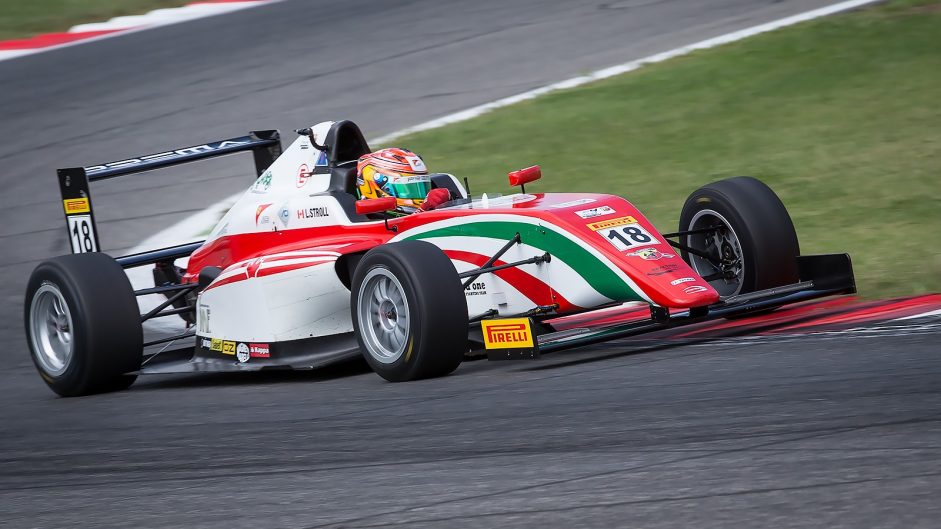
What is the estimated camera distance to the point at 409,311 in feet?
22.6

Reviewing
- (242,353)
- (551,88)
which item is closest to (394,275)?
(242,353)

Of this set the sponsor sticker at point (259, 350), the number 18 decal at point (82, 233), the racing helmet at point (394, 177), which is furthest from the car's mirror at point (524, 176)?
the number 18 decal at point (82, 233)

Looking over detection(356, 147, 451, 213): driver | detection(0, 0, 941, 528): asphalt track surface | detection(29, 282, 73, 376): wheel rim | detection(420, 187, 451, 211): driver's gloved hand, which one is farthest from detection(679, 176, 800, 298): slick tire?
detection(29, 282, 73, 376): wheel rim

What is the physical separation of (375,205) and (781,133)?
6.69 meters

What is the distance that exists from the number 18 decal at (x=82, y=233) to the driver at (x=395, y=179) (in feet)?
7.59

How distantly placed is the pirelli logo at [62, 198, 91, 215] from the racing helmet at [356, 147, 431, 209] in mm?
2284

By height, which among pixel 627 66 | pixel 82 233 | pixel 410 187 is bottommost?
pixel 410 187

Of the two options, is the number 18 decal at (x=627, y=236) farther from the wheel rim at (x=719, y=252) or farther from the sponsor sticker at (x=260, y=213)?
the sponsor sticker at (x=260, y=213)

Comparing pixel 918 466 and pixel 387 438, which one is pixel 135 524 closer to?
pixel 387 438

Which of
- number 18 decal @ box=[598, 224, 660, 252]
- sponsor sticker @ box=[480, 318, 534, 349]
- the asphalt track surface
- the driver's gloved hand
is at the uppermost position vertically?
the driver's gloved hand

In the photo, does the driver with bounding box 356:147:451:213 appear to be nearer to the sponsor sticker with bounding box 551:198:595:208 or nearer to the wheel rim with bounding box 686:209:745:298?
the sponsor sticker with bounding box 551:198:595:208

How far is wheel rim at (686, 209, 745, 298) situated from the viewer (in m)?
7.91

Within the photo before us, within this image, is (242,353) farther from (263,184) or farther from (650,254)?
(650,254)

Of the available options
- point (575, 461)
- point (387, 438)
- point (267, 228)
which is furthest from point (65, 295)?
point (575, 461)
